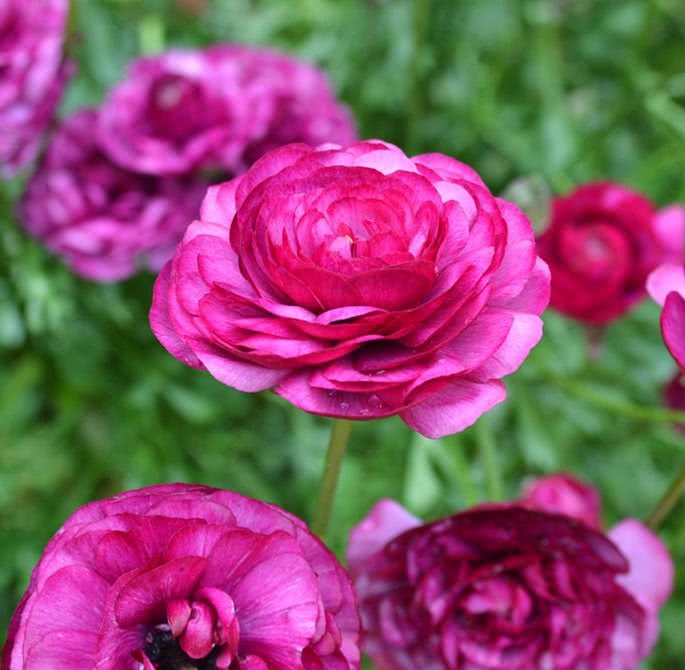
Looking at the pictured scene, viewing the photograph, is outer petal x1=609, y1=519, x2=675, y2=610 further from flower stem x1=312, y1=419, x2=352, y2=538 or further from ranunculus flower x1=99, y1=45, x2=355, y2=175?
ranunculus flower x1=99, y1=45, x2=355, y2=175

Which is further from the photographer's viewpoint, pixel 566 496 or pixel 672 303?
pixel 566 496

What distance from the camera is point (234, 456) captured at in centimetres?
92

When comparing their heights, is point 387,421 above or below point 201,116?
below

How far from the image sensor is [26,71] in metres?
0.71

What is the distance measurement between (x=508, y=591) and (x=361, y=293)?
0.22 meters

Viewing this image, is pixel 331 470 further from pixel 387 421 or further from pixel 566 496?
pixel 387 421

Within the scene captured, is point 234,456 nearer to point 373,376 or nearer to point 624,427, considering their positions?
point 624,427

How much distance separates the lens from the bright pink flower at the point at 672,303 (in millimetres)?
383

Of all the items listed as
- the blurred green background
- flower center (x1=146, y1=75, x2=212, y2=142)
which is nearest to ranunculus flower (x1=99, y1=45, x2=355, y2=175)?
flower center (x1=146, y1=75, x2=212, y2=142)

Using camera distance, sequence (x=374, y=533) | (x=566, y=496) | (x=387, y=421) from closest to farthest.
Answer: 1. (x=374, y=533)
2. (x=566, y=496)
3. (x=387, y=421)

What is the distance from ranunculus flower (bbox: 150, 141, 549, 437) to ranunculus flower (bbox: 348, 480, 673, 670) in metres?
0.15

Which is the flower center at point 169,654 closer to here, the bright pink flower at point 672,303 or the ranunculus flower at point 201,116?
the bright pink flower at point 672,303

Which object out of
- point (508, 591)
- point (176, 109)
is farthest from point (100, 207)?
point (508, 591)

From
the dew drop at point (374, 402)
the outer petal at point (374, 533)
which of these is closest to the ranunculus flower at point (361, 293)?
the dew drop at point (374, 402)
